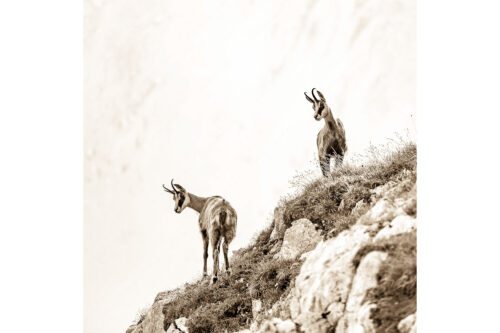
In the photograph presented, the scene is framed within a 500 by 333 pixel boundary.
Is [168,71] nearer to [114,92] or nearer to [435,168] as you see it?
[114,92]

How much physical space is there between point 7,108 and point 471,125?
9.12 feet

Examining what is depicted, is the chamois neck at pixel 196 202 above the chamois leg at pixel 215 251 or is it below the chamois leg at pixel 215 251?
above

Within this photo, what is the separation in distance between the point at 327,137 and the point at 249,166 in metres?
0.50

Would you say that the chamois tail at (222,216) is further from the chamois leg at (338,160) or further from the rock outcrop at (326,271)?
the chamois leg at (338,160)

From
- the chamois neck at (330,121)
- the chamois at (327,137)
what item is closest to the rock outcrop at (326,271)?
the chamois at (327,137)

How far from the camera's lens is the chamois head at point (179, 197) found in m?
4.40

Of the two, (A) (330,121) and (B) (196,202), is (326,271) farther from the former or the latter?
(B) (196,202)

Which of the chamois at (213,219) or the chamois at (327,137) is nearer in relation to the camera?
the chamois at (327,137)

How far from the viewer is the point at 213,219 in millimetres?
4266

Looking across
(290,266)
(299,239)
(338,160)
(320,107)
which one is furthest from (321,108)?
(290,266)

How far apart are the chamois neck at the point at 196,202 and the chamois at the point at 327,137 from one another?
2.50 ft

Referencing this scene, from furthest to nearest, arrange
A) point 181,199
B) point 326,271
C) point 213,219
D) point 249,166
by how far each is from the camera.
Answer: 1. point 181,199
2. point 213,219
3. point 249,166
4. point 326,271

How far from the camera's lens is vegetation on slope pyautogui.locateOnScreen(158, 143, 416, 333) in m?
3.56

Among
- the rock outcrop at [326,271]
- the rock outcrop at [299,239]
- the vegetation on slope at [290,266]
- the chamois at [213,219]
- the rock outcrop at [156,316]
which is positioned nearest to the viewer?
the rock outcrop at [326,271]
